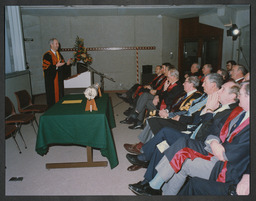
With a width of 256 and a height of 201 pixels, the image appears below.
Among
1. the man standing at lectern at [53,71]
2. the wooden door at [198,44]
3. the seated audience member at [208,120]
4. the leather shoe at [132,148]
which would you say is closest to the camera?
the seated audience member at [208,120]

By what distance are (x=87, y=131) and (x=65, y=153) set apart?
0.90 metres

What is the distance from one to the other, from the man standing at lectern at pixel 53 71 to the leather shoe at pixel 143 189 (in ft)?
9.90

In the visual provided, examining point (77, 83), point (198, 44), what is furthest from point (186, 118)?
point (198, 44)

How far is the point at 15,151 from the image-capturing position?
3.41 metres

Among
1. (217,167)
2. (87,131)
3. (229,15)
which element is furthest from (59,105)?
(229,15)

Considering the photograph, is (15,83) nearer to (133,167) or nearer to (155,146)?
(133,167)

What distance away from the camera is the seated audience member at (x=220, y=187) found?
5.41 ft

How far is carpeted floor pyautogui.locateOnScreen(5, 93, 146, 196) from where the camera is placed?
2.42 metres

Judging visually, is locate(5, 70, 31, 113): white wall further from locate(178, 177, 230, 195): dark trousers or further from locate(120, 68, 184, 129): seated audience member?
locate(178, 177, 230, 195): dark trousers

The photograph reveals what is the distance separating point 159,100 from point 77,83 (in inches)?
67.2

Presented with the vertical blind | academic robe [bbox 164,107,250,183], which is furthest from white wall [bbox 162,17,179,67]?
academic robe [bbox 164,107,250,183]

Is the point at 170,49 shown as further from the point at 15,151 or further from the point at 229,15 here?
the point at 15,151

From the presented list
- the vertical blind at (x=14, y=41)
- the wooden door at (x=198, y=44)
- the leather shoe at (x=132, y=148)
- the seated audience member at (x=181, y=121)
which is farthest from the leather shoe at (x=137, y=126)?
the wooden door at (x=198, y=44)

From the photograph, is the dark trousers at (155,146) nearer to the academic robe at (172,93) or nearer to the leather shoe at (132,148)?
the leather shoe at (132,148)
